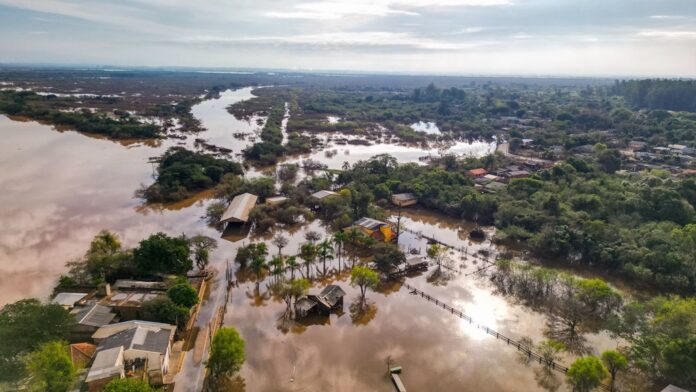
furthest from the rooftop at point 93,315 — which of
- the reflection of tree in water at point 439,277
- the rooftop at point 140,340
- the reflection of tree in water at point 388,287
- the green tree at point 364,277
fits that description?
the reflection of tree in water at point 439,277

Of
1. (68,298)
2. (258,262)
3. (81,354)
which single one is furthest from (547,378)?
(68,298)

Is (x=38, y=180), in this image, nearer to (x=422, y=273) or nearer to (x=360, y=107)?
(x=422, y=273)

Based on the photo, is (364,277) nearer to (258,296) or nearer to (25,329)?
(258,296)

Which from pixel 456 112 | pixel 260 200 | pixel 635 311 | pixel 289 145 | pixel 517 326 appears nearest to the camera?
pixel 635 311

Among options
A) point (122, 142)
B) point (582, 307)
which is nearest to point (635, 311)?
point (582, 307)

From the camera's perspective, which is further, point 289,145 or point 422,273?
point 289,145

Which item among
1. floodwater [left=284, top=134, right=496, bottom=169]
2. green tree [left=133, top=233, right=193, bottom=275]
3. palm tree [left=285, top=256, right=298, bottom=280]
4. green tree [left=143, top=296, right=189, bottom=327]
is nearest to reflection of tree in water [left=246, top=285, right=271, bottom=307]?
palm tree [left=285, top=256, right=298, bottom=280]

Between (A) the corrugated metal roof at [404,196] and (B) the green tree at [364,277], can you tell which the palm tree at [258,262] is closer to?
(B) the green tree at [364,277]
